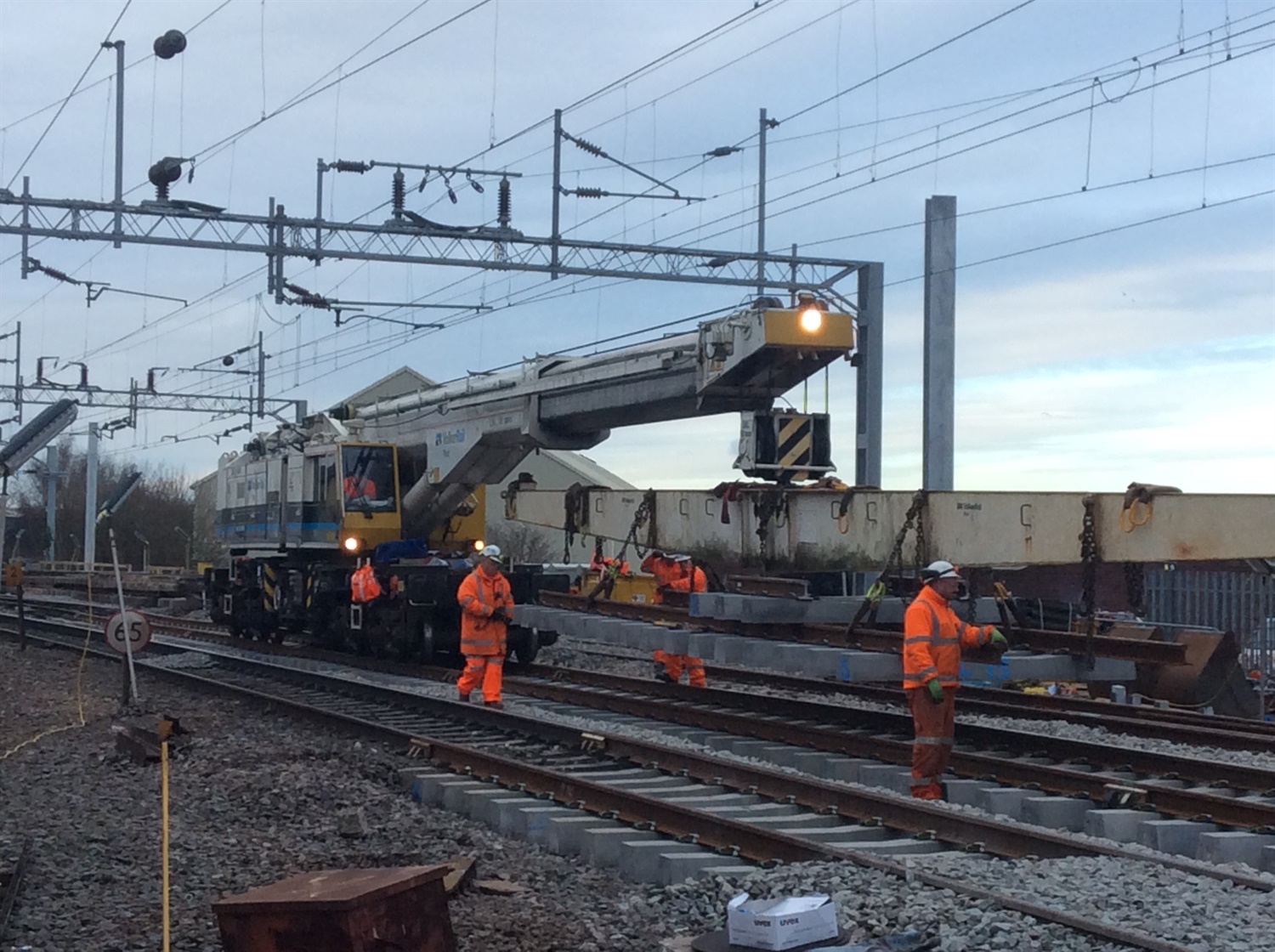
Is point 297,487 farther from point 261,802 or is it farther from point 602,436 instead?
point 261,802

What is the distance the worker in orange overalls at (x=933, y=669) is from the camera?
9109 mm

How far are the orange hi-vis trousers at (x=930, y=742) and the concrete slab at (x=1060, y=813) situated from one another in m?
0.67

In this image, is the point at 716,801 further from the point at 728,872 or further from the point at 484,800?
the point at 728,872

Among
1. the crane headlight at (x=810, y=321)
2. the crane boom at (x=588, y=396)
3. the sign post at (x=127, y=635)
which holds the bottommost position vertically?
the sign post at (x=127, y=635)

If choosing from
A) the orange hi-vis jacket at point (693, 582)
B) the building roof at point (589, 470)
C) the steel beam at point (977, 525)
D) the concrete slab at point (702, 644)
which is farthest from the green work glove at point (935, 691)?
the building roof at point (589, 470)

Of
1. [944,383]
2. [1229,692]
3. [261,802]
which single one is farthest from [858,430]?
[261,802]

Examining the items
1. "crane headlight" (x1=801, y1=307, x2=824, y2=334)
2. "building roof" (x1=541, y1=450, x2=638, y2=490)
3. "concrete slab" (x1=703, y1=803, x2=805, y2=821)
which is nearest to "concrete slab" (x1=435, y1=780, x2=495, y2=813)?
"concrete slab" (x1=703, y1=803, x2=805, y2=821)

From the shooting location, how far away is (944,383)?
21188 millimetres

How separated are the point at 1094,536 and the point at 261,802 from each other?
218 inches

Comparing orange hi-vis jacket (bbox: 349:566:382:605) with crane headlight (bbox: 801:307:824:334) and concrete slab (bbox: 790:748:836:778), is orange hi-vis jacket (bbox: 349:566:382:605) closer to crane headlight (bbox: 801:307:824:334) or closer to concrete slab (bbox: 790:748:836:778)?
concrete slab (bbox: 790:748:836:778)

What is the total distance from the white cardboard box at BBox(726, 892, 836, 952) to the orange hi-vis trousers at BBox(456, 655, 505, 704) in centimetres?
717

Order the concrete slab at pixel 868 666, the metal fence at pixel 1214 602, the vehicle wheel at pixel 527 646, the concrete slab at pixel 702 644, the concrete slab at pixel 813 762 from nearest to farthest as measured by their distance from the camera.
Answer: the concrete slab at pixel 813 762
the concrete slab at pixel 868 666
the concrete slab at pixel 702 644
the vehicle wheel at pixel 527 646
the metal fence at pixel 1214 602

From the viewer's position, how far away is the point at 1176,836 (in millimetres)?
7758

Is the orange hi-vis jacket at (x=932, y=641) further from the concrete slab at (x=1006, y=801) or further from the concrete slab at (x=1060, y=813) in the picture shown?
the concrete slab at (x=1060, y=813)
